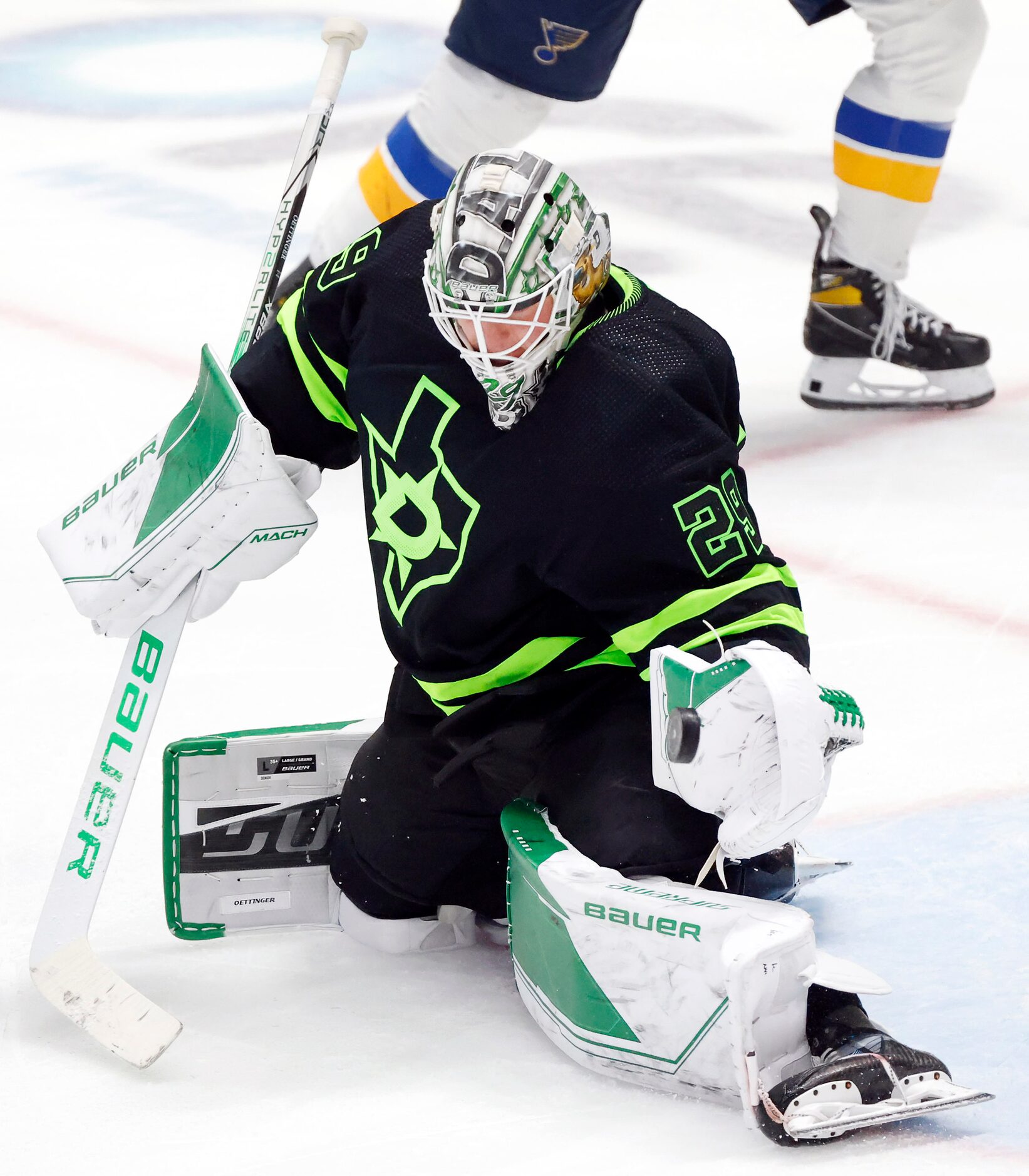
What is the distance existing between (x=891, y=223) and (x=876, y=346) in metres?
0.26

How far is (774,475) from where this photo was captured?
11.1 ft

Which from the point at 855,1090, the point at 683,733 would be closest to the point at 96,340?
the point at 683,733

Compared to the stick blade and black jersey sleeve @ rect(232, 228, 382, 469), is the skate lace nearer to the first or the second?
black jersey sleeve @ rect(232, 228, 382, 469)

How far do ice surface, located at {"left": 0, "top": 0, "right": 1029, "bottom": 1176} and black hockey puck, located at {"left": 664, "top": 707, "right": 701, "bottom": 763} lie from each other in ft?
1.08

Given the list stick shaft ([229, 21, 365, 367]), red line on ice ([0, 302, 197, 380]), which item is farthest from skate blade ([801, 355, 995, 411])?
stick shaft ([229, 21, 365, 367])

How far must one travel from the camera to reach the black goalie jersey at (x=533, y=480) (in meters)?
1.73

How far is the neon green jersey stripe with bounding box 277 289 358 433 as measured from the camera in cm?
197

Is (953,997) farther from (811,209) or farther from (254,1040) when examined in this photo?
(811,209)

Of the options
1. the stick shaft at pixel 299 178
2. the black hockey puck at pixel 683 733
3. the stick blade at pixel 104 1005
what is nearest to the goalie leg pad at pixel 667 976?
the black hockey puck at pixel 683 733

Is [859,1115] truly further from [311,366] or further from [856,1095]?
[311,366]

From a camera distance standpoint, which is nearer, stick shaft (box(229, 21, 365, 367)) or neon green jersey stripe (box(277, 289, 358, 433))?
neon green jersey stripe (box(277, 289, 358, 433))

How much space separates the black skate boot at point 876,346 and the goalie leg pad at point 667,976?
2042 mm

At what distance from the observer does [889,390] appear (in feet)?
12.2

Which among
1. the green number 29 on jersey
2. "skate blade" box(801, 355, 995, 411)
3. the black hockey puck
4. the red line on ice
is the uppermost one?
the green number 29 on jersey
